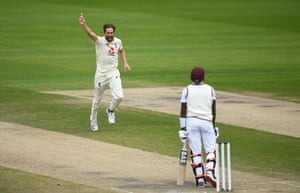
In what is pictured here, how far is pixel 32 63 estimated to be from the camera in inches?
1619

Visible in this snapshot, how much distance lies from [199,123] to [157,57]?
2442cm

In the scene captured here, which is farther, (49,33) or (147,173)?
(49,33)

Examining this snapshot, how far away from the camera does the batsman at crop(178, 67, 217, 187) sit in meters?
18.7

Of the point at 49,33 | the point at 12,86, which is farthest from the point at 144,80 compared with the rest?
the point at 49,33

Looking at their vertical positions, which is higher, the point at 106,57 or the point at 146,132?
the point at 106,57

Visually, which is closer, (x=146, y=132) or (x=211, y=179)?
(x=211, y=179)

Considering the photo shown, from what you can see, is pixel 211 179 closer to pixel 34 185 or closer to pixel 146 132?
pixel 34 185

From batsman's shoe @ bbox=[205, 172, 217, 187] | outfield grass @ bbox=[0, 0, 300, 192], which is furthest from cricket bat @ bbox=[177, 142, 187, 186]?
outfield grass @ bbox=[0, 0, 300, 192]

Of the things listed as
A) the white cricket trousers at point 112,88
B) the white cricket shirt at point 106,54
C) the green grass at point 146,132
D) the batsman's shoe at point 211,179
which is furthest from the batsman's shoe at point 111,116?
the batsman's shoe at point 211,179

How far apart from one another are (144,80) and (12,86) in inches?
175

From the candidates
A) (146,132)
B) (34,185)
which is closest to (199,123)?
(34,185)

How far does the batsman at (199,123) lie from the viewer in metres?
18.7

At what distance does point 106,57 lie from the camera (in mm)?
25312

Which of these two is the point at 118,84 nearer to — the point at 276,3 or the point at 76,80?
the point at 76,80
